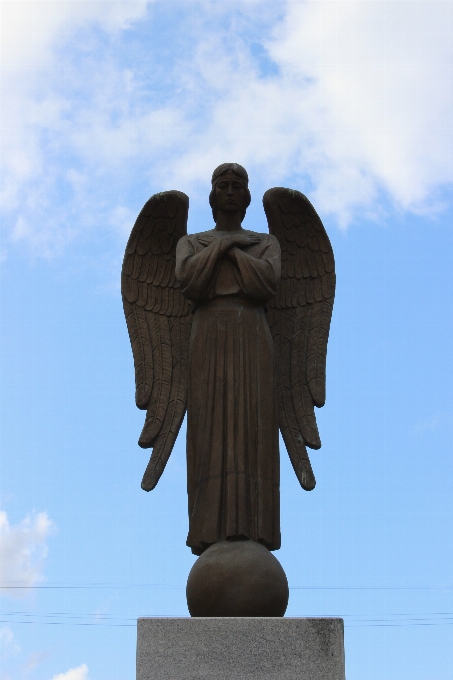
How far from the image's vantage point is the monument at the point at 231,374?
25.7ft

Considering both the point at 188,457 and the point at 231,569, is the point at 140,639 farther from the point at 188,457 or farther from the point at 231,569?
the point at 188,457

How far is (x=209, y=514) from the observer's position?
8422 millimetres

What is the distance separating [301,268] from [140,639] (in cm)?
406

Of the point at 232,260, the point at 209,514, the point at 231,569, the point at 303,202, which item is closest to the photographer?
the point at 231,569

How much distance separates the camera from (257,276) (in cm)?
901

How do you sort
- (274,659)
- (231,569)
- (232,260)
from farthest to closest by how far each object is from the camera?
(232,260) < (231,569) < (274,659)

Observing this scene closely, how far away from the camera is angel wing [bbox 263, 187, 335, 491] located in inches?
372

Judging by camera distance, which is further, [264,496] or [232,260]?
[232,260]

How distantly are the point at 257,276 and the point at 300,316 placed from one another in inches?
39.5

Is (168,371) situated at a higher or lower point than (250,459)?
higher

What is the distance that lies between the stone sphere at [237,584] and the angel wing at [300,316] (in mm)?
1358

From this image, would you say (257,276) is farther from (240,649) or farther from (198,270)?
(240,649)

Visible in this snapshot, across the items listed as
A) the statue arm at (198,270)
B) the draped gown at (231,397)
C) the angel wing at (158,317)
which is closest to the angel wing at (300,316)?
the draped gown at (231,397)

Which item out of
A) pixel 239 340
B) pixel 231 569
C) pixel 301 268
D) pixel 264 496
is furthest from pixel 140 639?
pixel 301 268
